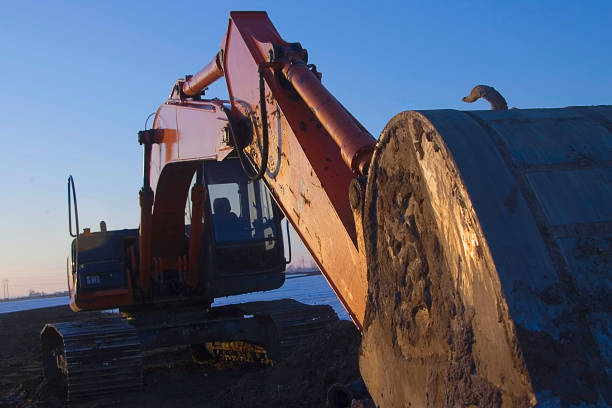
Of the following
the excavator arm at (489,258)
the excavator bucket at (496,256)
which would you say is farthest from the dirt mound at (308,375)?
the excavator bucket at (496,256)

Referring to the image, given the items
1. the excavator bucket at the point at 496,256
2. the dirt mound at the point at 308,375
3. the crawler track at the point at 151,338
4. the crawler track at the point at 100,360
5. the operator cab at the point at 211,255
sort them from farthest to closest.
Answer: the operator cab at the point at 211,255, the crawler track at the point at 151,338, the crawler track at the point at 100,360, the dirt mound at the point at 308,375, the excavator bucket at the point at 496,256

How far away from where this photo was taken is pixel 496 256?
6.17 feet

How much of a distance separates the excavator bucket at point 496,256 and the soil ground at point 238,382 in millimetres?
3149

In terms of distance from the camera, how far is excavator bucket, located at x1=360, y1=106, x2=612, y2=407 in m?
1.82

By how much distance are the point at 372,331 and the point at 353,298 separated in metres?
0.93

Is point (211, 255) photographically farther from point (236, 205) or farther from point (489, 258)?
point (489, 258)

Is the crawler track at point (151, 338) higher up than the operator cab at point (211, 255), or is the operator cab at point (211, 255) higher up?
the operator cab at point (211, 255)

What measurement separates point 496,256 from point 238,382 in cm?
591

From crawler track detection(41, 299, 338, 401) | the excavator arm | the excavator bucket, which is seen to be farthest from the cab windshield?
the excavator bucket

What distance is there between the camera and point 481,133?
2158 mm

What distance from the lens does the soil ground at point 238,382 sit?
5805mm

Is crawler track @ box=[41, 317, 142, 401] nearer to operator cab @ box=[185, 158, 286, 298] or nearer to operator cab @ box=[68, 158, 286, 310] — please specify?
operator cab @ box=[68, 158, 286, 310]

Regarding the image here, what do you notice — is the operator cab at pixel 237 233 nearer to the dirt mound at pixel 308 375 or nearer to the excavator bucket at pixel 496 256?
the dirt mound at pixel 308 375

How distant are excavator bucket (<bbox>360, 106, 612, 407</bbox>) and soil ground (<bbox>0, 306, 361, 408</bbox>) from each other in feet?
10.3
